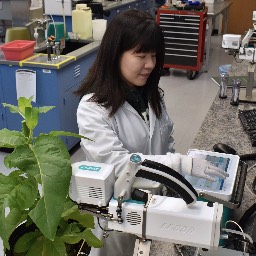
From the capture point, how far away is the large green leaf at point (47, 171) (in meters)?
0.80

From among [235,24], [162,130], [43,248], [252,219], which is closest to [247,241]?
[252,219]

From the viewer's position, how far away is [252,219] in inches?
51.0

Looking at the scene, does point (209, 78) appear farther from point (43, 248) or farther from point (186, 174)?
point (43, 248)

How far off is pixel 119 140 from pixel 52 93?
5.39 feet

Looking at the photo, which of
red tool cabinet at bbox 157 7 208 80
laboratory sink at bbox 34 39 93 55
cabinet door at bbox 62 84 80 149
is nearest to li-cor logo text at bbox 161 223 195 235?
cabinet door at bbox 62 84 80 149

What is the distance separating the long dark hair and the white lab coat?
0.17ft

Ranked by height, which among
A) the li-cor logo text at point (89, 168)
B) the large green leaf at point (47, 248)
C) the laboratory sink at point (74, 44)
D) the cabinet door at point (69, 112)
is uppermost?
the li-cor logo text at point (89, 168)

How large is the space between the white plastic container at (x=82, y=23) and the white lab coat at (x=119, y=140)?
7.15 ft

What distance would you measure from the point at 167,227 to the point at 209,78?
4.59 meters

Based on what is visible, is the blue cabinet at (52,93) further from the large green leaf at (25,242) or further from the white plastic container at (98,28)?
the large green leaf at (25,242)

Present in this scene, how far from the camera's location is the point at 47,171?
84 cm

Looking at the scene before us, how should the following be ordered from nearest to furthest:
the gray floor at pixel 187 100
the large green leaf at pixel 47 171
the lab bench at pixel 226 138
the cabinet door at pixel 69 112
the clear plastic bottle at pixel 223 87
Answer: the large green leaf at pixel 47 171
the lab bench at pixel 226 138
the clear plastic bottle at pixel 223 87
the cabinet door at pixel 69 112
the gray floor at pixel 187 100

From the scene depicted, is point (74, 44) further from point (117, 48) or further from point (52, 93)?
point (117, 48)

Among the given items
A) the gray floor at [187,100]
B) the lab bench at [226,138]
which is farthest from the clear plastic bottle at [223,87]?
the gray floor at [187,100]
